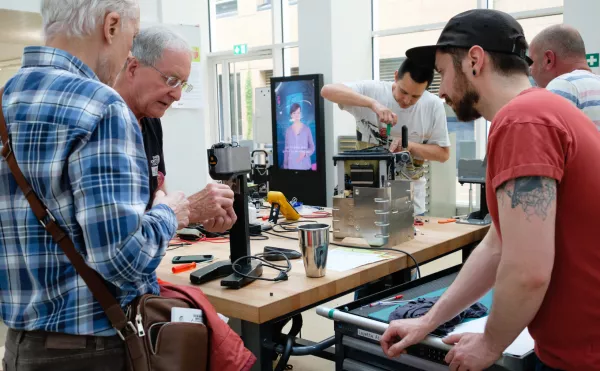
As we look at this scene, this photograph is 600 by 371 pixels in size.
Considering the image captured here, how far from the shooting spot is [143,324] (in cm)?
119

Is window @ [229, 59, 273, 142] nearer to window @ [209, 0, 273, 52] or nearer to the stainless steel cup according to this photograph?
window @ [209, 0, 273, 52]

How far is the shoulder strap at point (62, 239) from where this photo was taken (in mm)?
1093

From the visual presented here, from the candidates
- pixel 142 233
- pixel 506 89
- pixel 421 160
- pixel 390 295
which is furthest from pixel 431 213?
pixel 142 233

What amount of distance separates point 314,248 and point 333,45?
201 inches

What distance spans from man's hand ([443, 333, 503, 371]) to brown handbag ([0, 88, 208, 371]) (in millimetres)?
582

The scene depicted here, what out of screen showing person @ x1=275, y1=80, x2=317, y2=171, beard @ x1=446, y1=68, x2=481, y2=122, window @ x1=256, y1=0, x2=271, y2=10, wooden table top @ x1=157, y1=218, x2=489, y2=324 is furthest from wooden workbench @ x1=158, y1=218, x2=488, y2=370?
window @ x1=256, y1=0, x2=271, y2=10

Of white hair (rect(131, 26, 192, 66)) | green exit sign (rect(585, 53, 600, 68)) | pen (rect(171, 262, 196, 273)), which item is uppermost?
green exit sign (rect(585, 53, 600, 68))

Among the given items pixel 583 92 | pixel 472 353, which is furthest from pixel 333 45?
pixel 472 353

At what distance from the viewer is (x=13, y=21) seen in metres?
4.90

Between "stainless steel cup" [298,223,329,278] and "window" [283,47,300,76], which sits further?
"window" [283,47,300,76]

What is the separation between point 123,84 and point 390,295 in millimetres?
1246

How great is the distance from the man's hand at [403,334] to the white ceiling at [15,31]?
12.1 feet

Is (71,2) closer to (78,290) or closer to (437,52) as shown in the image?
(78,290)

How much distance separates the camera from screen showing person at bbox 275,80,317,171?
664cm
